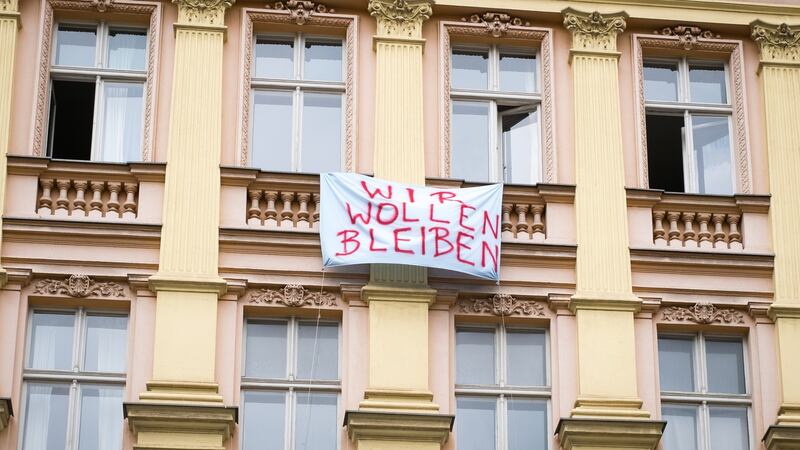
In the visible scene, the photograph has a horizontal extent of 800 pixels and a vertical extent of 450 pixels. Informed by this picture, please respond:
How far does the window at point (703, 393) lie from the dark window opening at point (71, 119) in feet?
26.2

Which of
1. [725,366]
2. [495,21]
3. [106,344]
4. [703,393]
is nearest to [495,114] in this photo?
[495,21]

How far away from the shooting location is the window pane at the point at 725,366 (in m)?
25.9

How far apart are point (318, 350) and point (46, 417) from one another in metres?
3.47

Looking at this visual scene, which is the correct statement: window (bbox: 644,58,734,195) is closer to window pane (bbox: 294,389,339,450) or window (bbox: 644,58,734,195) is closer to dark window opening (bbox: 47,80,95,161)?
window pane (bbox: 294,389,339,450)

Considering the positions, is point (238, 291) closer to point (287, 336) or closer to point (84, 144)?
point (287, 336)

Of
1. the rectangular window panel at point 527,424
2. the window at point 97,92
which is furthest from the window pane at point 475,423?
the window at point 97,92

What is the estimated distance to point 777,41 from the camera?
27.7 m

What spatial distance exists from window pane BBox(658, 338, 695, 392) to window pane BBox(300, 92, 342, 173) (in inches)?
191

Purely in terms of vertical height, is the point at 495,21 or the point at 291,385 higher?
the point at 495,21

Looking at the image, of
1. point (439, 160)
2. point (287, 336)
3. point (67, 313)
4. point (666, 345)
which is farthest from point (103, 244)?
point (666, 345)

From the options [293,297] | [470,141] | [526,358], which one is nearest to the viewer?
[293,297]

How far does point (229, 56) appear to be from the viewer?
26.9m

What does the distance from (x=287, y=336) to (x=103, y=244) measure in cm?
258

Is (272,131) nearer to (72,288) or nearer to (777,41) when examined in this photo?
(72,288)
